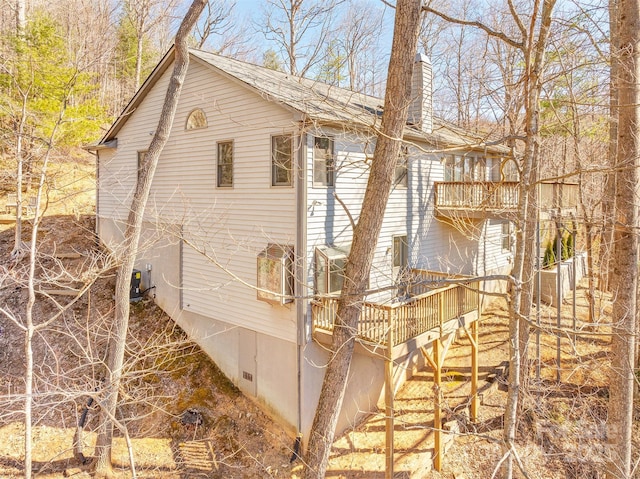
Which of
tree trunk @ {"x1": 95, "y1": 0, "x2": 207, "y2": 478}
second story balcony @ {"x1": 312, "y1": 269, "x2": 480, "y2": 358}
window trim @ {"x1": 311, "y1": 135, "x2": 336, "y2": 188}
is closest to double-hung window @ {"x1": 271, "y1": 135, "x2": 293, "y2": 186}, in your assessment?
window trim @ {"x1": 311, "y1": 135, "x2": 336, "y2": 188}

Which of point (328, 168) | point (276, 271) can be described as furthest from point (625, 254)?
point (276, 271)

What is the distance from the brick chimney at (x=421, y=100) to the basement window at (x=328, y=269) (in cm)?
511

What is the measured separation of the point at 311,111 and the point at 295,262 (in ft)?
10.7

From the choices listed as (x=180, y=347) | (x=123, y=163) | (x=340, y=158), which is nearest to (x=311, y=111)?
(x=340, y=158)

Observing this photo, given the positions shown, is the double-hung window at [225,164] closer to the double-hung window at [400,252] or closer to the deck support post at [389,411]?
the double-hung window at [400,252]

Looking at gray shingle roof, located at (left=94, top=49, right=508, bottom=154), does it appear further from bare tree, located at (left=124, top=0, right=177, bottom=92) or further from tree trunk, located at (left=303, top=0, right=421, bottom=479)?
bare tree, located at (left=124, top=0, right=177, bottom=92)

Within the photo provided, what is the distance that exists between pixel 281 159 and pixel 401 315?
14.4 feet

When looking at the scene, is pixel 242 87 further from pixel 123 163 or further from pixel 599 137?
pixel 599 137

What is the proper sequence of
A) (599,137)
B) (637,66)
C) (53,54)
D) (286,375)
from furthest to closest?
(53,54), (599,137), (286,375), (637,66)

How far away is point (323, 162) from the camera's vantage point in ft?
31.5

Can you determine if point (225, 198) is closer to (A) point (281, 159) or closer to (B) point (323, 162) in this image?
(A) point (281, 159)

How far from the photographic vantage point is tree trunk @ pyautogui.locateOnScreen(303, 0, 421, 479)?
22.2 ft

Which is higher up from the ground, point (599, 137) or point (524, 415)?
point (599, 137)

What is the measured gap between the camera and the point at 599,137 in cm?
1561
